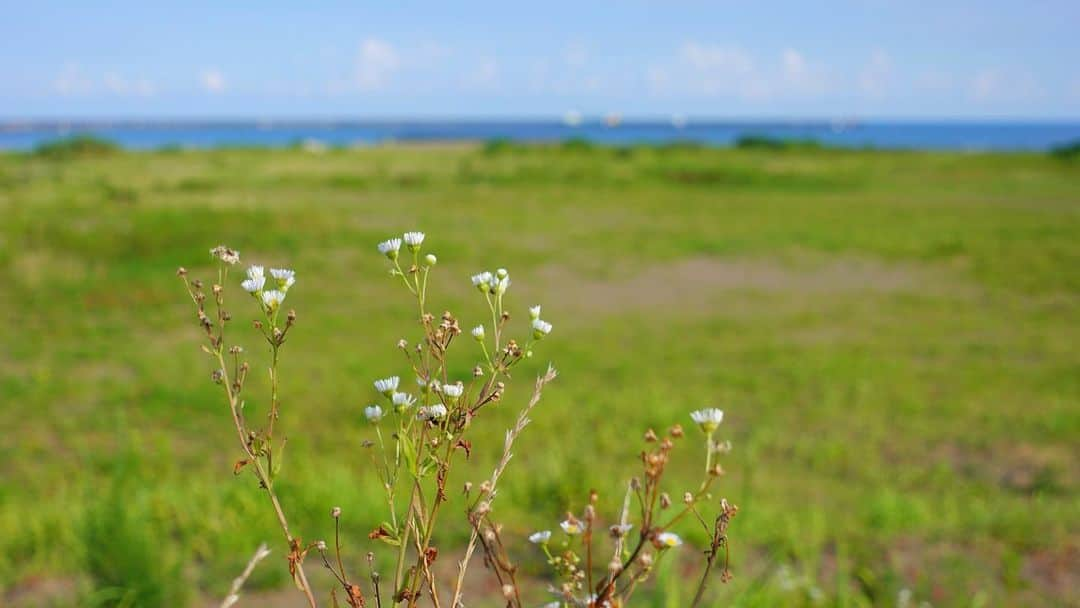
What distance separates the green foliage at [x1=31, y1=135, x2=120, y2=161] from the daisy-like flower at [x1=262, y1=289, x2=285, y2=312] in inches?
1231

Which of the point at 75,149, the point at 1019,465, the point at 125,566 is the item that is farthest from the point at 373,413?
the point at 75,149

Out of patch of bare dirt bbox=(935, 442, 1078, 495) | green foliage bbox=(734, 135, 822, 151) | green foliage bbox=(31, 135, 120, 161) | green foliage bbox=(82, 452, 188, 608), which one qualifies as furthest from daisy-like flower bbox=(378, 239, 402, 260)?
green foliage bbox=(734, 135, 822, 151)

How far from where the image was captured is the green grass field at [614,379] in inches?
141

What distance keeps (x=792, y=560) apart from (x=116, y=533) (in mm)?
2401

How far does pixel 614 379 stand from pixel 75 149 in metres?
27.5

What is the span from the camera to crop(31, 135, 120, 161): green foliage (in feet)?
95.5

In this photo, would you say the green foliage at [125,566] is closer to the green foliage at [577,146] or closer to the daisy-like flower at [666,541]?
the daisy-like flower at [666,541]

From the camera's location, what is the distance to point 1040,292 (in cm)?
1000

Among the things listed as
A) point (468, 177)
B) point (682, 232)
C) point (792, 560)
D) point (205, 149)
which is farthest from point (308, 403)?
point (205, 149)

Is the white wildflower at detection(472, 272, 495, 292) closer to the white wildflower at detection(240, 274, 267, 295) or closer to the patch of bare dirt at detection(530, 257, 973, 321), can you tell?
the white wildflower at detection(240, 274, 267, 295)

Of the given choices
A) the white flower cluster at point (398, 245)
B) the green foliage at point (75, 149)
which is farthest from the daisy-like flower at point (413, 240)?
the green foliage at point (75, 149)

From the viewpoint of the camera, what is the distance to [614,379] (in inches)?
279

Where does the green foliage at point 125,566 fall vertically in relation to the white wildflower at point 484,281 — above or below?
below

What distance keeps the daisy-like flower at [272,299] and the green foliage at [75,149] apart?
31.3 meters
